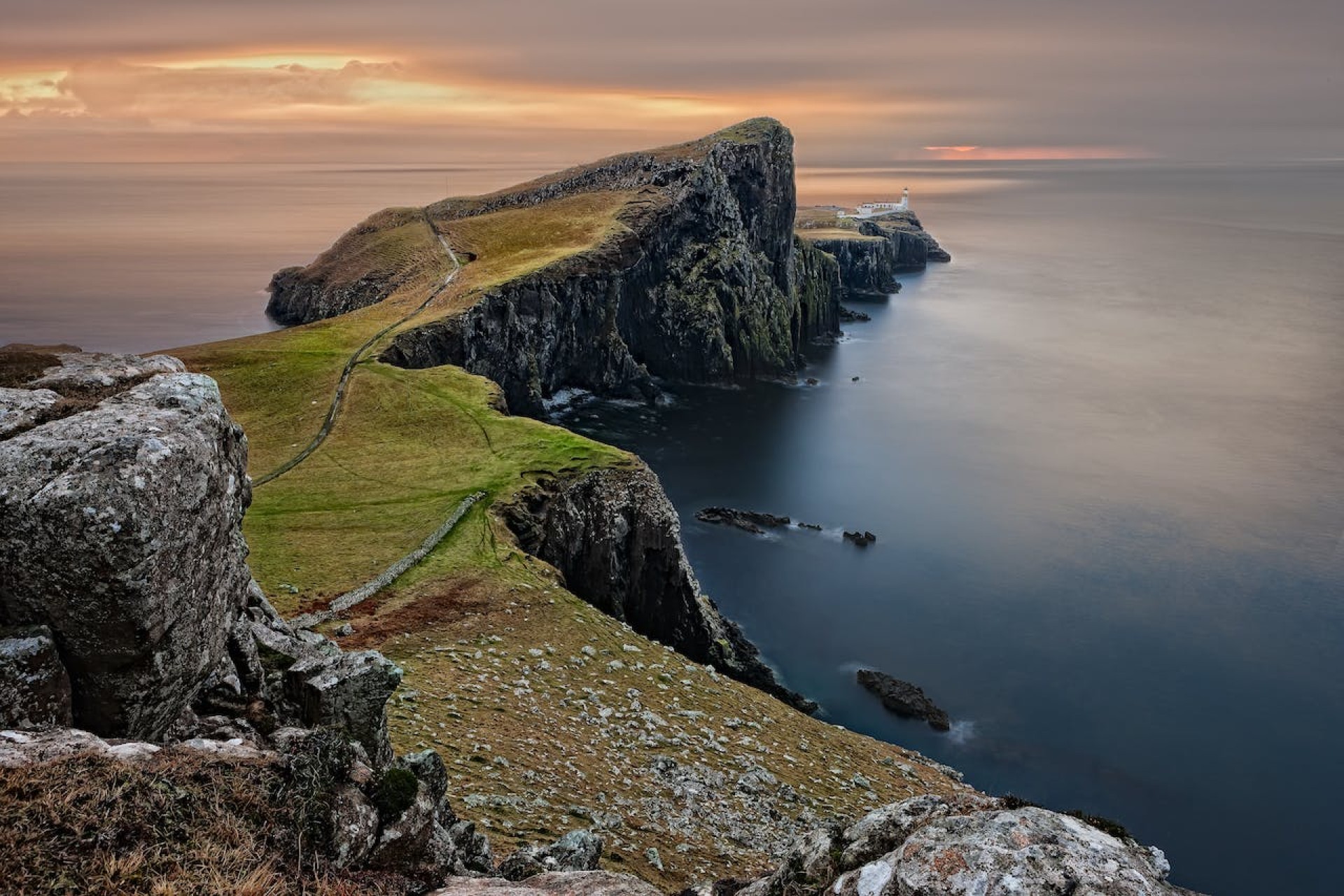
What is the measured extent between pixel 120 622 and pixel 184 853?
15.6 feet

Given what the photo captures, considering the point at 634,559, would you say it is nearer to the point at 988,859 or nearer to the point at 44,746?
the point at 44,746

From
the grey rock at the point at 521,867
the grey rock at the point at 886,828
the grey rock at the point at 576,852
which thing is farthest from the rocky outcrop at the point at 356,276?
the grey rock at the point at 886,828

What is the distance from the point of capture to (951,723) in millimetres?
63125

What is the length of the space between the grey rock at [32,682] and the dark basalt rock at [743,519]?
83274mm

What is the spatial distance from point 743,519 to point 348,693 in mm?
80149

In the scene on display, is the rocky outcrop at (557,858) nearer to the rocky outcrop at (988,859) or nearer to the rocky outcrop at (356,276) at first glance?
the rocky outcrop at (988,859)

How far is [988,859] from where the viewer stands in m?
12.8

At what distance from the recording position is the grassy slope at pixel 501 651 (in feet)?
→ 97.7

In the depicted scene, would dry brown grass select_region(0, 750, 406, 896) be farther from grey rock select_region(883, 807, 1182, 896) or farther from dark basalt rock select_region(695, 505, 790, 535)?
dark basalt rock select_region(695, 505, 790, 535)

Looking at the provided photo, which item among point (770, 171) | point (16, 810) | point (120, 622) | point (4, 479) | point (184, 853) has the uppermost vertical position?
point (770, 171)

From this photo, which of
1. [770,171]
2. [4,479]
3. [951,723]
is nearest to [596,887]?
[4,479]

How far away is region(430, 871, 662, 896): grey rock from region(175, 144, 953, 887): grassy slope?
27.4ft

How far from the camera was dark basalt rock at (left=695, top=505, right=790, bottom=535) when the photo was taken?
319 ft

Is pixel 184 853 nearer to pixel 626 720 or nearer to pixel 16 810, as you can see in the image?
pixel 16 810
